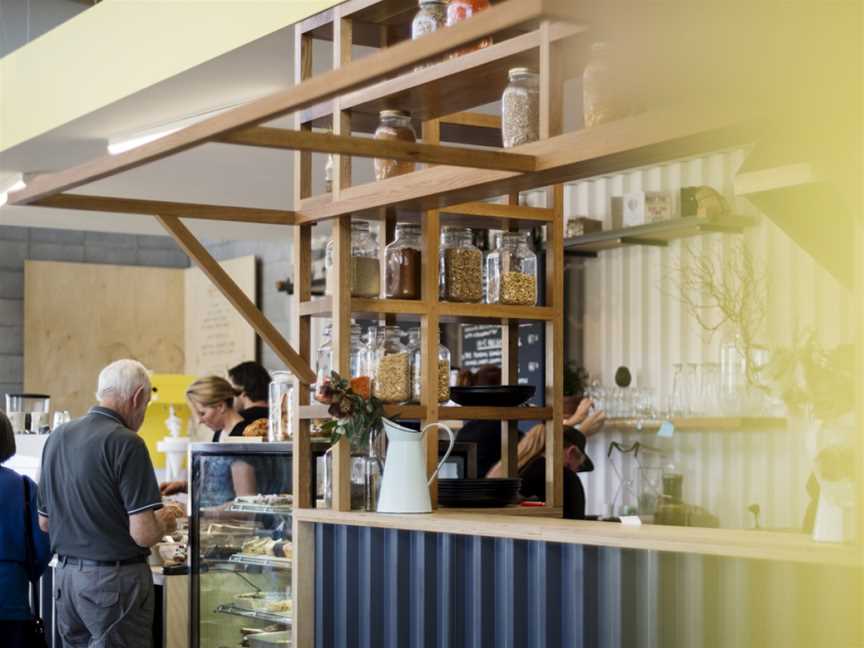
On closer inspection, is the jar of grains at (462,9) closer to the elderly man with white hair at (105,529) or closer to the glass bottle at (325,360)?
the glass bottle at (325,360)

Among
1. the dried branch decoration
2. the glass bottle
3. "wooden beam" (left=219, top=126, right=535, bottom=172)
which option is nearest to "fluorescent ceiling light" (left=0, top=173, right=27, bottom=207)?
the dried branch decoration

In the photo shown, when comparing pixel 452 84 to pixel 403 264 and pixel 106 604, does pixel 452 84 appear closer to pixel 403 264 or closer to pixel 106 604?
pixel 403 264

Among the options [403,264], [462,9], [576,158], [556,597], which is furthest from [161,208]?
[556,597]

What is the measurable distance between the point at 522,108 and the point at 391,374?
0.91 meters

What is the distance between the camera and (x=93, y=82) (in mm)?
6285

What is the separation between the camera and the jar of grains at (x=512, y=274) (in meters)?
3.96

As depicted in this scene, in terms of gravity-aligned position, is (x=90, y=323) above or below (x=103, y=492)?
above

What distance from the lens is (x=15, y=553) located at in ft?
15.3

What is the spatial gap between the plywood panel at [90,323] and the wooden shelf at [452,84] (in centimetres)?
834

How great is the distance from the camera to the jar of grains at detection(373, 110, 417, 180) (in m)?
3.71

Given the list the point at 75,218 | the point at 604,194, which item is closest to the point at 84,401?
the point at 75,218

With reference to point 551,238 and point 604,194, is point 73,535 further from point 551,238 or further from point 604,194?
point 604,194

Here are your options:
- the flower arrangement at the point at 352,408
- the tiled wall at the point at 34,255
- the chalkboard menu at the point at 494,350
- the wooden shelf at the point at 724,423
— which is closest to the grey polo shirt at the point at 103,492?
the flower arrangement at the point at 352,408

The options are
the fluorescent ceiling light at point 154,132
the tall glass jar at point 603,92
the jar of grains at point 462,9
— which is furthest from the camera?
the fluorescent ceiling light at point 154,132
